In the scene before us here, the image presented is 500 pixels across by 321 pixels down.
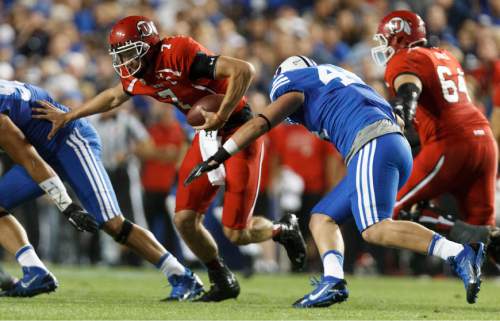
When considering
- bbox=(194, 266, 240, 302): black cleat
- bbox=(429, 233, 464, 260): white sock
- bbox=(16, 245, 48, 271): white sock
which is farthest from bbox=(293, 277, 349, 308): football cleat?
bbox=(16, 245, 48, 271): white sock

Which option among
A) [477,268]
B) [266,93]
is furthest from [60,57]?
[477,268]

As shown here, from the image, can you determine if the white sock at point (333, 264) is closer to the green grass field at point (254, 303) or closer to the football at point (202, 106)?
the green grass field at point (254, 303)

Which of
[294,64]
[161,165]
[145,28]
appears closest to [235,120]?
[294,64]

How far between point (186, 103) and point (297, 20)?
7295mm

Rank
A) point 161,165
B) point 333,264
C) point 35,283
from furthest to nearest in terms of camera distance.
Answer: point 161,165
point 35,283
point 333,264

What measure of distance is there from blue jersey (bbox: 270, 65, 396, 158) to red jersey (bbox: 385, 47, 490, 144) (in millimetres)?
975

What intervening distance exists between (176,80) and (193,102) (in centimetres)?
21

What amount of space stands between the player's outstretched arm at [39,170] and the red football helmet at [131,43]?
771 mm

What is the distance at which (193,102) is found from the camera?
22.7 ft

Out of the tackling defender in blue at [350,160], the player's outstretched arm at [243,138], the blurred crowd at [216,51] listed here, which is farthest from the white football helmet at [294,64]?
the blurred crowd at [216,51]

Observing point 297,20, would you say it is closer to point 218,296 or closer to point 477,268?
point 218,296

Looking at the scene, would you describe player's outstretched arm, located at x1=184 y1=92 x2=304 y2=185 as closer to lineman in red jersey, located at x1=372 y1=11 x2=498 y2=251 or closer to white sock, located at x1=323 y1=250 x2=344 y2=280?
white sock, located at x1=323 y1=250 x2=344 y2=280

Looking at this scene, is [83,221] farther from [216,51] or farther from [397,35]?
[216,51]

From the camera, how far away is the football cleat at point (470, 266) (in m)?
5.84
